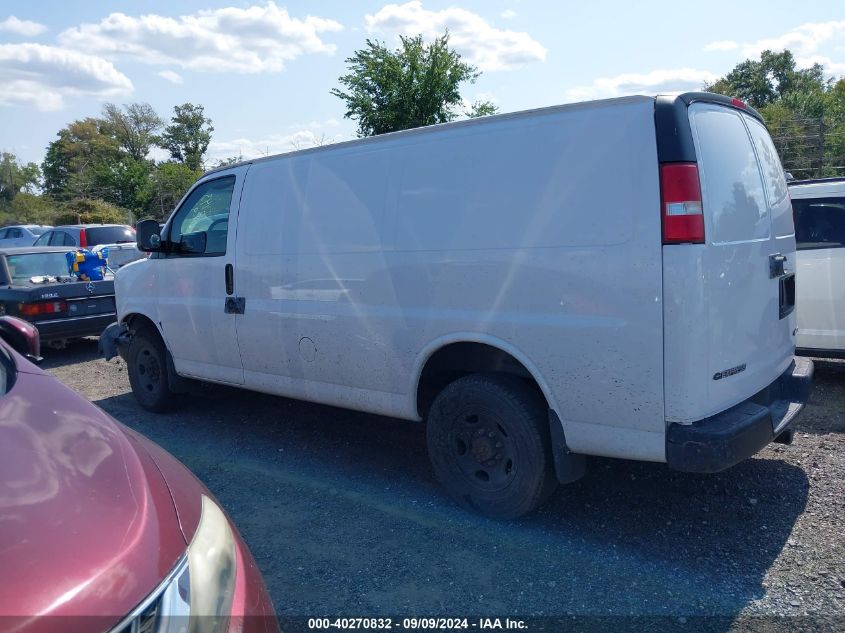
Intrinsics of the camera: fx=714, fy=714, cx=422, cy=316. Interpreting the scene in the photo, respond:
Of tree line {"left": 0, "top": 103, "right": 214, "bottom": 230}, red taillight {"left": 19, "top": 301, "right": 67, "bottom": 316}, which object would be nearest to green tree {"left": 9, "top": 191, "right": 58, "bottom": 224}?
tree line {"left": 0, "top": 103, "right": 214, "bottom": 230}

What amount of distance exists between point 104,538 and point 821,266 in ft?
22.1

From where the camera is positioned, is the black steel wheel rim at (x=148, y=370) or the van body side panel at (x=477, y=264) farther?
the black steel wheel rim at (x=148, y=370)

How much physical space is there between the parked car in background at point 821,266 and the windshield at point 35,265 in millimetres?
9678

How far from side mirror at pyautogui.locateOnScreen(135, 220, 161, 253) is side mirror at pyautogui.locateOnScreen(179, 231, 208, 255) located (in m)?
0.26

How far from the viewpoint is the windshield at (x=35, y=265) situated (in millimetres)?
10039

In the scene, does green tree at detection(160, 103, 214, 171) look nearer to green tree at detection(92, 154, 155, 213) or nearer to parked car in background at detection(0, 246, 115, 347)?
green tree at detection(92, 154, 155, 213)

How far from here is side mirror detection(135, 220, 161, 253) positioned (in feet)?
20.6

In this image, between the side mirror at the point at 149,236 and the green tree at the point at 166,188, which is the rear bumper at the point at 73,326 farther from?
the green tree at the point at 166,188

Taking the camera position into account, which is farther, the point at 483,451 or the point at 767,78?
the point at 767,78

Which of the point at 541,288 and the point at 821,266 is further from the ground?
the point at 541,288

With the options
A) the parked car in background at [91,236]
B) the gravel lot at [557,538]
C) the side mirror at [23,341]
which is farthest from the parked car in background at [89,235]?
the side mirror at [23,341]

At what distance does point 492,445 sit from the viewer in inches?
165

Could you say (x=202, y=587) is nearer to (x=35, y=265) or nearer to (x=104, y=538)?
(x=104, y=538)

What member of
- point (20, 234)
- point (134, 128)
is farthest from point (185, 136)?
point (20, 234)
